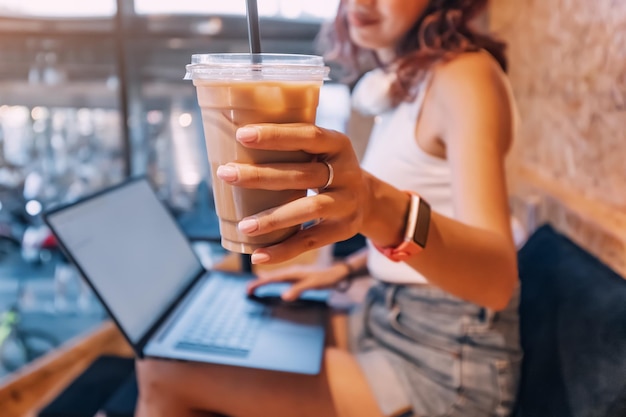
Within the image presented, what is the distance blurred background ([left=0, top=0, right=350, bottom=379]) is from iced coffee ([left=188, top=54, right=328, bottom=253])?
165cm

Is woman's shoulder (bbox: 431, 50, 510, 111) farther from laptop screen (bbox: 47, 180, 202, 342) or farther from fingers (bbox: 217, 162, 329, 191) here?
laptop screen (bbox: 47, 180, 202, 342)

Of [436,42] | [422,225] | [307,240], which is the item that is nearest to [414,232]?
[422,225]

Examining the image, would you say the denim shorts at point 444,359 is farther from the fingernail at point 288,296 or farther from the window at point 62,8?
the window at point 62,8

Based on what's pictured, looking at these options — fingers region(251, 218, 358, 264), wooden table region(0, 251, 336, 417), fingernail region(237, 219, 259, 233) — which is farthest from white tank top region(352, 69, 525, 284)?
wooden table region(0, 251, 336, 417)

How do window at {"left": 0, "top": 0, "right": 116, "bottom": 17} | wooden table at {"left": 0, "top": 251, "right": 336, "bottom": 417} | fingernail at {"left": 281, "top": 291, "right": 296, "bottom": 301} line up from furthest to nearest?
window at {"left": 0, "top": 0, "right": 116, "bottom": 17} → wooden table at {"left": 0, "top": 251, "right": 336, "bottom": 417} → fingernail at {"left": 281, "top": 291, "right": 296, "bottom": 301}

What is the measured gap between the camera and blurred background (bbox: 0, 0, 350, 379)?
2.32m

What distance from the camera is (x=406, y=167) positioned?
1.12 meters

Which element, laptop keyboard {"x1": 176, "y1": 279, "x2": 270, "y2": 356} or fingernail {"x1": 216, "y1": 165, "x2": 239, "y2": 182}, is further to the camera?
laptop keyboard {"x1": 176, "y1": 279, "x2": 270, "y2": 356}

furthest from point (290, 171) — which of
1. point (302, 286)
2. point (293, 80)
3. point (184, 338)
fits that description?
point (302, 286)

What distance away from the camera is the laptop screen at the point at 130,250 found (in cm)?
104

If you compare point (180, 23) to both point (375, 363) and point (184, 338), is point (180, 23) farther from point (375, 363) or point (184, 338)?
point (375, 363)

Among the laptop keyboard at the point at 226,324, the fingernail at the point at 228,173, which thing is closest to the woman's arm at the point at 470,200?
the fingernail at the point at 228,173

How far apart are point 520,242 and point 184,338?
941 mm

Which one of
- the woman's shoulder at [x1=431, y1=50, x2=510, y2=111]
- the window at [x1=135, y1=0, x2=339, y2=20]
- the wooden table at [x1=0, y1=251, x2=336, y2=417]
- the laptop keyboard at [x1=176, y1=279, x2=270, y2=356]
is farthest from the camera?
the window at [x1=135, y1=0, x2=339, y2=20]
